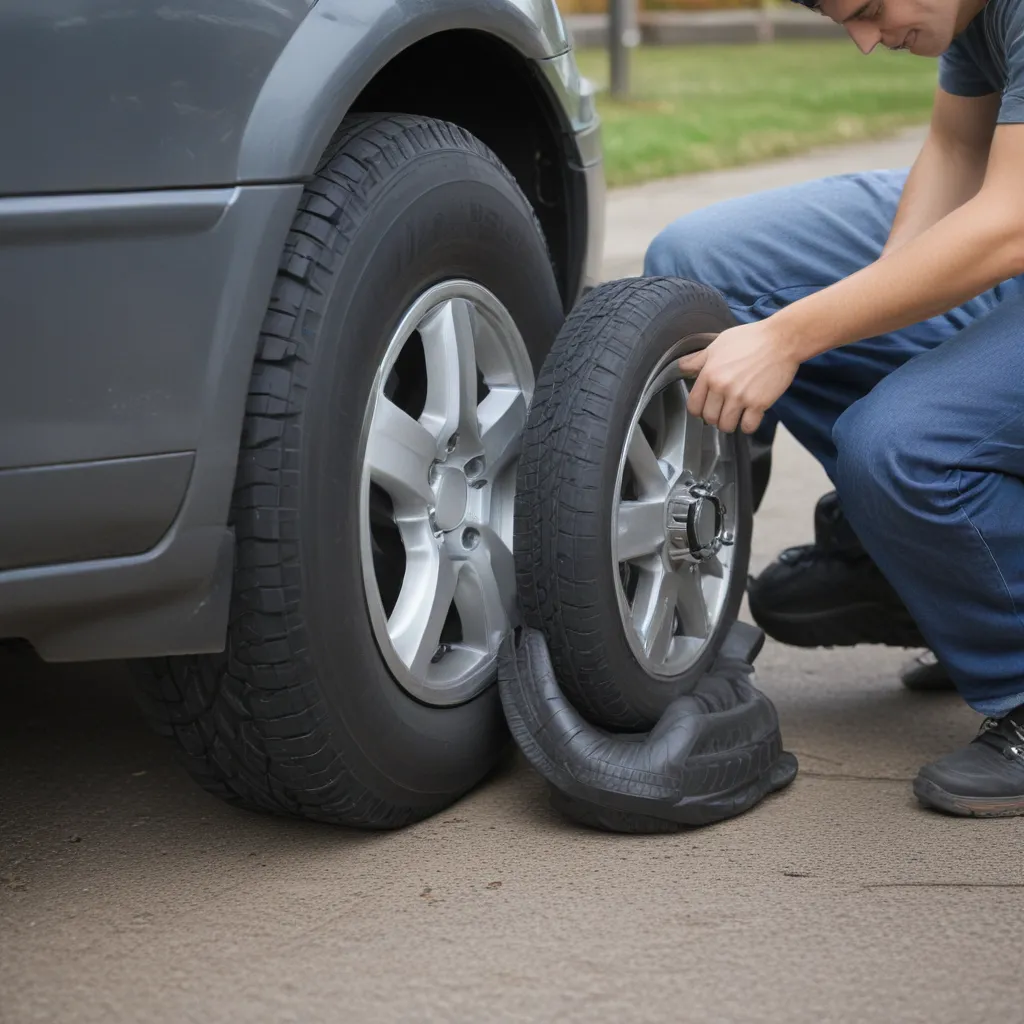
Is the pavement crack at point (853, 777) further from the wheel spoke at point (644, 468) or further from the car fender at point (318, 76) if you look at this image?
the car fender at point (318, 76)

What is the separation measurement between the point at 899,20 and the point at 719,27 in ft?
76.7

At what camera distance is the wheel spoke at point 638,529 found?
7.29 ft

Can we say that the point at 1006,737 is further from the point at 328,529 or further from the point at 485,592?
the point at 328,529

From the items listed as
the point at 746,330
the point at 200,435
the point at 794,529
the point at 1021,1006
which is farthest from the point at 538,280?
the point at 794,529

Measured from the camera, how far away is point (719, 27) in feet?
80.3

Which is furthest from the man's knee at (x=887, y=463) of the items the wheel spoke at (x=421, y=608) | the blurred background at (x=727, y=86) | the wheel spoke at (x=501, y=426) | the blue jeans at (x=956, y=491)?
the blurred background at (x=727, y=86)

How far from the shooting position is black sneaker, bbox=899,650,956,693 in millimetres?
2863

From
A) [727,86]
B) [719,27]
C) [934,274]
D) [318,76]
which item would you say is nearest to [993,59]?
[934,274]

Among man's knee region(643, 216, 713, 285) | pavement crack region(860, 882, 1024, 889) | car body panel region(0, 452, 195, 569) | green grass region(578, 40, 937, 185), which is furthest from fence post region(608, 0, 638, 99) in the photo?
car body panel region(0, 452, 195, 569)

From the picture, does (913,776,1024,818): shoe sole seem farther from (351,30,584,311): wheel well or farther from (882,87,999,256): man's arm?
(351,30,584,311): wheel well

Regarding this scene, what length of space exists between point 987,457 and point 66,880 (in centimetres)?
139

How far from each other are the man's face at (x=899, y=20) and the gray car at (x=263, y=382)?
1.55ft

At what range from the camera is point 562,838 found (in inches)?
85.7

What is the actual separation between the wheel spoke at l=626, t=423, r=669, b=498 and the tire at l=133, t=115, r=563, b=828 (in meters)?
0.34
